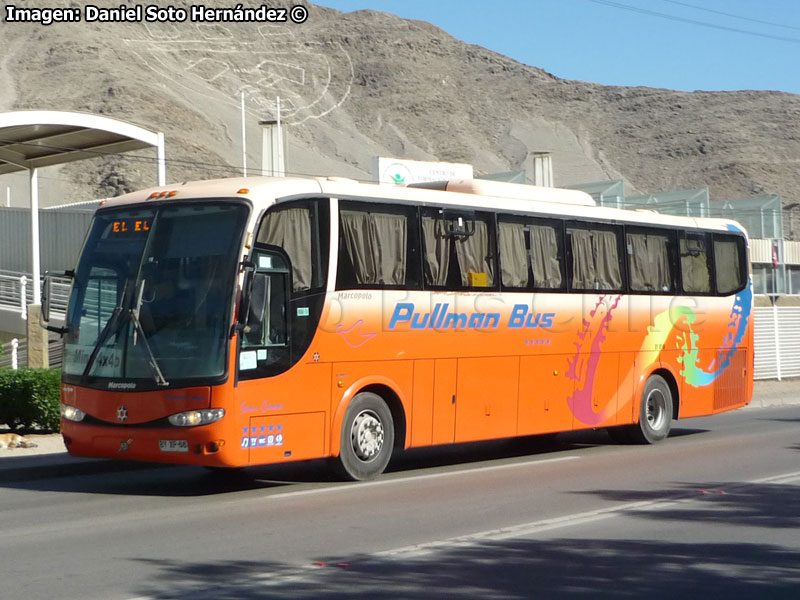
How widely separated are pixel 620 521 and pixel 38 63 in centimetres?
12375

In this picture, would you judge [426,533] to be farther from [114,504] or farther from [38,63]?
[38,63]

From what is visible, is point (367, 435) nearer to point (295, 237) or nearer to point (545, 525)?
point (295, 237)

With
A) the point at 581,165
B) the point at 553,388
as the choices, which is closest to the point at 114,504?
the point at 553,388

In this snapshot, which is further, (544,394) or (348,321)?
(544,394)

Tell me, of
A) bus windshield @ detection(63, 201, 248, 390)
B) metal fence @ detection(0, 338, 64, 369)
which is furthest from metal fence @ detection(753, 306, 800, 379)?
bus windshield @ detection(63, 201, 248, 390)

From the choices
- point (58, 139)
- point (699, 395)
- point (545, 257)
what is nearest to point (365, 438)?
point (545, 257)

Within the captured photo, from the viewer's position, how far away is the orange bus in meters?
11.6

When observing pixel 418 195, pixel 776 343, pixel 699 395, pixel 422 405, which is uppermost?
pixel 418 195

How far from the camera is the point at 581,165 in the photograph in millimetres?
142375

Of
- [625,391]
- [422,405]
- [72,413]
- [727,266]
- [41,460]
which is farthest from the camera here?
[727,266]

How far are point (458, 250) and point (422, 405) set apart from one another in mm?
2009

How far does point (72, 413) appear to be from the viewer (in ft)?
40.0

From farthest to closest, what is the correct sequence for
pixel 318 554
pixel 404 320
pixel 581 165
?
pixel 581 165, pixel 404 320, pixel 318 554

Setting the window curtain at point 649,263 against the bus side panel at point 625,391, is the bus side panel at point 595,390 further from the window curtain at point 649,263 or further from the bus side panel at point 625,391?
the window curtain at point 649,263
